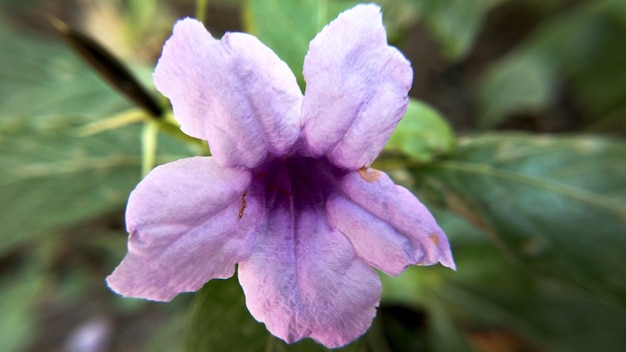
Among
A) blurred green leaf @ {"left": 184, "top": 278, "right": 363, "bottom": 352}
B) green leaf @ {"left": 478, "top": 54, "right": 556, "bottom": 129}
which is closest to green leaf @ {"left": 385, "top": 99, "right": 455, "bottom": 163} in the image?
blurred green leaf @ {"left": 184, "top": 278, "right": 363, "bottom": 352}

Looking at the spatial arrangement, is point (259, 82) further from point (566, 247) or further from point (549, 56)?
point (549, 56)

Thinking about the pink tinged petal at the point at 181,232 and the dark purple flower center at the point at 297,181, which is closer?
the pink tinged petal at the point at 181,232

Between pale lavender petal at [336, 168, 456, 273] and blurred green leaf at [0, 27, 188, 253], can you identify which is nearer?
pale lavender petal at [336, 168, 456, 273]

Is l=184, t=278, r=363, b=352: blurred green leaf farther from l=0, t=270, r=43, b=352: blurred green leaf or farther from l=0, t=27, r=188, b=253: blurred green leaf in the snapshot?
l=0, t=270, r=43, b=352: blurred green leaf

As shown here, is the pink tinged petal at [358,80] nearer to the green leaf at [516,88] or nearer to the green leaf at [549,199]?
the green leaf at [549,199]

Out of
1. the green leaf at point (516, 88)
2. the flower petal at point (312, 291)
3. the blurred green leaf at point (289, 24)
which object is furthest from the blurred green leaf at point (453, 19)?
the flower petal at point (312, 291)

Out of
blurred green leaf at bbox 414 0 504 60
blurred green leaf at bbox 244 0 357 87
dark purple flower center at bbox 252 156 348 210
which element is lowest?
dark purple flower center at bbox 252 156 348 210
